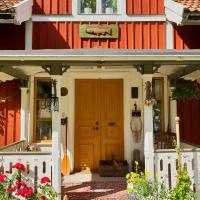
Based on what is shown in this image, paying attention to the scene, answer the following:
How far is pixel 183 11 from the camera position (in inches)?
299

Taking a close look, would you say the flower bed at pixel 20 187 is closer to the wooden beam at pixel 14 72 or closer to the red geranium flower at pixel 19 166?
the red geranium flower at pixel 19 166

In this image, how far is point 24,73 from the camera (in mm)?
8023

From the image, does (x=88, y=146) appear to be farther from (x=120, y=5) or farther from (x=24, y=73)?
(x=120, y=5)

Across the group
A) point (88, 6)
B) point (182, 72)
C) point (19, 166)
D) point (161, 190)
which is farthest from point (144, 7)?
point (19, 166)

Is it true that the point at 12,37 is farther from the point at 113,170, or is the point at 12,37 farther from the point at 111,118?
the point at 113,170

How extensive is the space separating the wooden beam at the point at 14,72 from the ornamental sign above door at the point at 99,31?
1830 mm

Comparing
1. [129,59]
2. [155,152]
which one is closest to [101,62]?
[129,59]

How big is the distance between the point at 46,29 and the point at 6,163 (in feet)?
12.5

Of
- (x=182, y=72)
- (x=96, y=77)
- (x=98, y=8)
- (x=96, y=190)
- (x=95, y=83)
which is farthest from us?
(x=95, y=83)

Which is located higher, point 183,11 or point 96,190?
point 183,11

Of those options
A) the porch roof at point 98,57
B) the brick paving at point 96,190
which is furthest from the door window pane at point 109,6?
the brick paving at point 96,190

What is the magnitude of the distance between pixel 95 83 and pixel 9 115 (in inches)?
96.7

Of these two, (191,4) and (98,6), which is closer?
(191,4)

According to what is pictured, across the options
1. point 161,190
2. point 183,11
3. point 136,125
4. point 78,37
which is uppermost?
point 183,11
